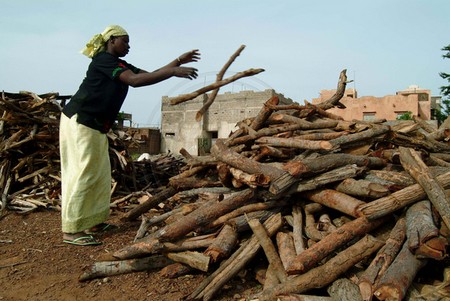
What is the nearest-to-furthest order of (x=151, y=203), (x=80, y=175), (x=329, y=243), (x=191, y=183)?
(x=329, y=243) < (x=80, y=175) < (x=191, y=183) < (x=151, y=203)

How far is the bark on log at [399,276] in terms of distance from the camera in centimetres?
216

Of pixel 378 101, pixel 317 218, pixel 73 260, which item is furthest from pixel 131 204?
pixel 378 101

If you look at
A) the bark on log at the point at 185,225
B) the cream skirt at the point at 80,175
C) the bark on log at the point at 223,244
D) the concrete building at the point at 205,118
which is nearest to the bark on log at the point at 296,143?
the bark on log at the point at 185,225

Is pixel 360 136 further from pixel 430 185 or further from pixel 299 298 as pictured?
pixel 299 298

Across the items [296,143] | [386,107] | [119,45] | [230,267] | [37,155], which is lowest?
[230,267]

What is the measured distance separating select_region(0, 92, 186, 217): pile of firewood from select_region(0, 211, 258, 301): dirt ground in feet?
5.58

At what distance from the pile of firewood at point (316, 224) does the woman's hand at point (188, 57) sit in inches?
43.9

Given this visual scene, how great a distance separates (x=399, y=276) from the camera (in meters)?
2.26

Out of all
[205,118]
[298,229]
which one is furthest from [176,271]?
[205,118]

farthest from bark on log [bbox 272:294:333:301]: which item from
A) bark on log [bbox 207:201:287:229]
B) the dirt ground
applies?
bark on log [bbox 207:201:287:229]

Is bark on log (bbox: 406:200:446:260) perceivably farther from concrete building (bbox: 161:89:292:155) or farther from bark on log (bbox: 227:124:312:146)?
concrete building (bbox: 161:89:292:155)

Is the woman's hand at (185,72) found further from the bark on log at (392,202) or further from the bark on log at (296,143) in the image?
the bark on log at (392,202)

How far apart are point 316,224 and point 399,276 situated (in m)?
1.00

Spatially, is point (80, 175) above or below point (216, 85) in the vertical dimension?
below
